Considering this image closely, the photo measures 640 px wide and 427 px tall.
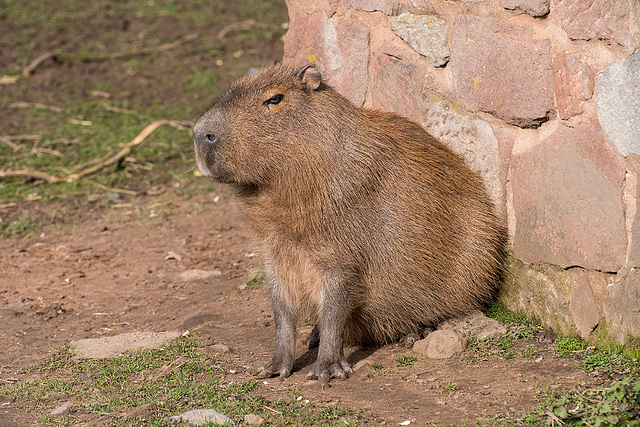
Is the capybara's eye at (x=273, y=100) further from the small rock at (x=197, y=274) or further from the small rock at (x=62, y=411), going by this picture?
the small rock at (x=197, y=274)

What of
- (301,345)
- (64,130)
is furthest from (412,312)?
(64,130)

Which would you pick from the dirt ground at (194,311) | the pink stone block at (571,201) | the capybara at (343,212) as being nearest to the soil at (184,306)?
the dirt ground at (194,311)

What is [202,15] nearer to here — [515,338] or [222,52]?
[222,52]

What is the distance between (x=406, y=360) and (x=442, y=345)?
0.18 meters

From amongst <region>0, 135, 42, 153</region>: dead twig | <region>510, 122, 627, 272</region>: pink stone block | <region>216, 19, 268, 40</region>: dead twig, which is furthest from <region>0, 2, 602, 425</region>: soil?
<region>216, 19, 268, 40</region>: dead twig

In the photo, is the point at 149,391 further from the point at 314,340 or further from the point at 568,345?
the point at 568,345

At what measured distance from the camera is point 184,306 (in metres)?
4.14

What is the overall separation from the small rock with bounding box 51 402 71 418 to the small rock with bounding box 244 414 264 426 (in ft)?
2.45

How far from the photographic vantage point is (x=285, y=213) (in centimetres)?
324

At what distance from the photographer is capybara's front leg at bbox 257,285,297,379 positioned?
3.29 metres

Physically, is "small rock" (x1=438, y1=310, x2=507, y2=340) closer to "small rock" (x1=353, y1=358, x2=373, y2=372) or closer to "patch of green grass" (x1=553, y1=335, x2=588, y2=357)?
"patch of green grass" (x1=553, y1=335, x2=588, y2=357)

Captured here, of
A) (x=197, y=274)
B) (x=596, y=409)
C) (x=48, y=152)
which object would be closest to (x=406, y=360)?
(x=596, y=409)

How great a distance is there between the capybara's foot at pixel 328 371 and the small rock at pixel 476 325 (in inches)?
24.5

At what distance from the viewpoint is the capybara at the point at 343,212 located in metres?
3.17
